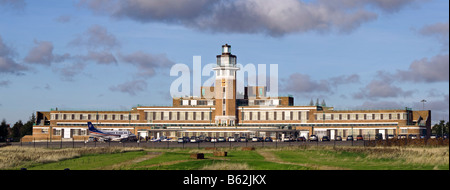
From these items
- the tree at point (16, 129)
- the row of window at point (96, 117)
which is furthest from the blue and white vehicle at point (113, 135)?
the tree at point (16, 129)

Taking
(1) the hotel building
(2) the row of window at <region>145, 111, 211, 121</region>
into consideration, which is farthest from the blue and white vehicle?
(2) the row of window at <region>145, 111, 211, 121</region>

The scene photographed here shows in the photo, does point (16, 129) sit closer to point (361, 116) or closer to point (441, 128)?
point (361, 116)

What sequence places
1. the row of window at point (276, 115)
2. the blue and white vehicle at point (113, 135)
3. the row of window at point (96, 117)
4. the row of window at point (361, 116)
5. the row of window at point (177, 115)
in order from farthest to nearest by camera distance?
the row of window at point (96, 117) → the row of window at point (177, 115) → the row of window at point (276, 115) → the row of window at point (361, 116) → the blue and white vehicle at point (113, 135)

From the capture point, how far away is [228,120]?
144 metres

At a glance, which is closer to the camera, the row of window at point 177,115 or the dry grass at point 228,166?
the dry grass at point 228,166

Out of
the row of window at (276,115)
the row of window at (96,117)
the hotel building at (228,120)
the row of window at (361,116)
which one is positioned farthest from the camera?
the row of window at (96,117)

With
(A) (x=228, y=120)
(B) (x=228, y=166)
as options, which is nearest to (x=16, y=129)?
(A) (x=228, y=120)

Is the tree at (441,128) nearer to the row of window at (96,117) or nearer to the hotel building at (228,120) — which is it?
the hotel building at (228,120)

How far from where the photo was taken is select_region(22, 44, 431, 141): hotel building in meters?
138

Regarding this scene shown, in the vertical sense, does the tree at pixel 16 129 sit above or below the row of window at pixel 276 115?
below

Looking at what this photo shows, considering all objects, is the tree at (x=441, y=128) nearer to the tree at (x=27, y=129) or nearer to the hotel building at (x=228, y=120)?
the hotel building at (x=228, y=120)

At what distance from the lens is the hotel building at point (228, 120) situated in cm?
13788
